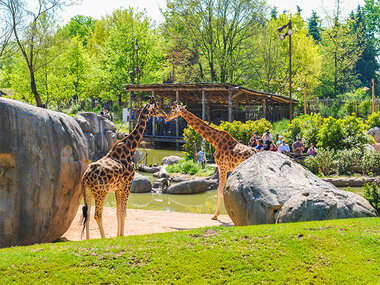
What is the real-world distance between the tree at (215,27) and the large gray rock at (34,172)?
122ft

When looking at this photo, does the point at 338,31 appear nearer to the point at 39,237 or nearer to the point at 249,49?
the point at 249,49

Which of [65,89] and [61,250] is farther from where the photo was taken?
[65,89]

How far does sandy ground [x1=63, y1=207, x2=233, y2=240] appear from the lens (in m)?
10.4

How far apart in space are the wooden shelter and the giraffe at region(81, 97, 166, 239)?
19654 mm

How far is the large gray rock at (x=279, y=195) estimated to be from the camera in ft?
26.1

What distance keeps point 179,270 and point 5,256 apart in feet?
8.05

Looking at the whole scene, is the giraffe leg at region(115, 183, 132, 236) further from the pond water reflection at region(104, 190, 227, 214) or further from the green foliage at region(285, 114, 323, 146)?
the green foliage at region(285, 114, 323, 146)

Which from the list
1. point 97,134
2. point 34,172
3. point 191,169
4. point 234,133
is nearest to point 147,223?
point 34,172

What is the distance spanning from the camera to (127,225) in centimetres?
1118

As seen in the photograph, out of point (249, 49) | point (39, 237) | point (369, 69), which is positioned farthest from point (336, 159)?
point (369, 69)

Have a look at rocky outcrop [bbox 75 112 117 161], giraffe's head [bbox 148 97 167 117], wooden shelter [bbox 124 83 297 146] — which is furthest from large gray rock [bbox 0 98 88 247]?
wooden shelter [bbox 124 83 297 146]

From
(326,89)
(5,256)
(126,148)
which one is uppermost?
(326,89)

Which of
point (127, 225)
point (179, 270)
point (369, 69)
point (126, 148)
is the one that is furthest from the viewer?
point (369, 69)

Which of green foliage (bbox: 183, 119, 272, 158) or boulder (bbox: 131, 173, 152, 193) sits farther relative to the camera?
green foliage (bbox: 183, 119, 272, 158)
